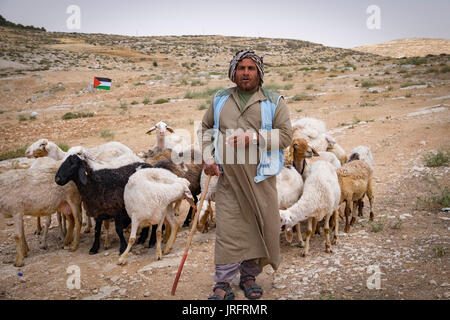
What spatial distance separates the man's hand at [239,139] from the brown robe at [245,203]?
0.58ft

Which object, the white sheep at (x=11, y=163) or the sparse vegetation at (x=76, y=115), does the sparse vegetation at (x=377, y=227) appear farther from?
the sparse vegetation at (x=76, y=115)

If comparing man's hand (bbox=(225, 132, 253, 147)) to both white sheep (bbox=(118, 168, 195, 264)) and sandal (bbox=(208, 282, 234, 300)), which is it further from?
white sheep (bbox=(118, 168, 195, 264))

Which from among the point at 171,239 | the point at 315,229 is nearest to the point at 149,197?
the point at 171,239

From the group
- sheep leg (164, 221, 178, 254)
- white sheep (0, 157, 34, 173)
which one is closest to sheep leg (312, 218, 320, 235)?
sheep leg (164, 221, 178, 254)

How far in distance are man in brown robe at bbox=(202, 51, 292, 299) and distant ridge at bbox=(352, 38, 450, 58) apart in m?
58.3

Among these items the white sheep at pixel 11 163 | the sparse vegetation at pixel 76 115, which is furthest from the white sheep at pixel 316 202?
the sparse vegetation at pixel 76 115

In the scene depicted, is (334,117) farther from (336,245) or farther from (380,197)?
(336,245)

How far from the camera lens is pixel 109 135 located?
11.6m

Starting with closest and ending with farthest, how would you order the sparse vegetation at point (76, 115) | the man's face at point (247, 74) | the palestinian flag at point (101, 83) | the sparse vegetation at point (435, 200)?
the man's face at point (247, 74) → the sparse vegetation at point (435, 200) → the palestinian flag at point (101, 83) → the sparse vegetation at point (76, 115)

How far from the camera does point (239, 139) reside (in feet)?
10.2

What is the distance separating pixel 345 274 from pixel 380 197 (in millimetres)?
2816

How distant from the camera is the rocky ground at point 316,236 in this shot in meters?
3.79

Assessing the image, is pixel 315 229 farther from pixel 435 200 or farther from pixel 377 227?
pixel 435 200

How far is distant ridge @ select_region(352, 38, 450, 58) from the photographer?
5541 centimetres
